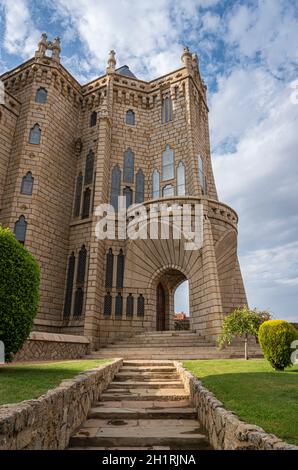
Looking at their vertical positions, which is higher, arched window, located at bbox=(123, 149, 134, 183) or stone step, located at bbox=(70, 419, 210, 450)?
arched window, located at bbox=(123, 149, 134, 183)

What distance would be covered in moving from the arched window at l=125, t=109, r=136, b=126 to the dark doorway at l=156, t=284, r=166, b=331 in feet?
40.0

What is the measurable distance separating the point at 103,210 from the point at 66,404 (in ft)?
51.0

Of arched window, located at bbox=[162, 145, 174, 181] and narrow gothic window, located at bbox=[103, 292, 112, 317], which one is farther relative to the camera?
arched window, located at bbox=[162, 145, 174, 181]

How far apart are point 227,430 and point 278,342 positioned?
20.2ft

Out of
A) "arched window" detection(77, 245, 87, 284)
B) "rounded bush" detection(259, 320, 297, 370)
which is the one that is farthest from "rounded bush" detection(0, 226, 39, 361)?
"arched window" detection(77, 245, 87, 284)

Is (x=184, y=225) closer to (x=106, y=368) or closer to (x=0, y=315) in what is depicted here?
(x=106, y=368)

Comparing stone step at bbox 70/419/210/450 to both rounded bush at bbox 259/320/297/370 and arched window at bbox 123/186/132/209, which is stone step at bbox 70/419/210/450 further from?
arched window at bbox 123/186/132/209

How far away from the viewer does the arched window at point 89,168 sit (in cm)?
2148

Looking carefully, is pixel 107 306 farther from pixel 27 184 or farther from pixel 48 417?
pixel 48 417

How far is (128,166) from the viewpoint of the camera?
2209cm

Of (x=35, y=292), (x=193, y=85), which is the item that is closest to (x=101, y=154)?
(x=193, y=85)

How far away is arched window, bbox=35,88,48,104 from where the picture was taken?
20609 millimetres

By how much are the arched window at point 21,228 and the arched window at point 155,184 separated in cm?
847
